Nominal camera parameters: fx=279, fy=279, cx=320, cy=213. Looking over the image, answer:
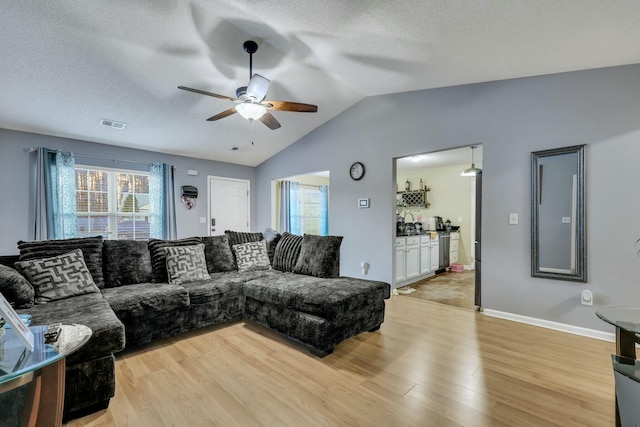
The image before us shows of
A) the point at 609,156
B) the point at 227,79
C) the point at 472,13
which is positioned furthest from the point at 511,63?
the point at 227,79

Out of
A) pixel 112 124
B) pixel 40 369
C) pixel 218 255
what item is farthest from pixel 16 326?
pixel 112 124

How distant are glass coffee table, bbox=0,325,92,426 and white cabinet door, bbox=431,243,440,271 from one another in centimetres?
518

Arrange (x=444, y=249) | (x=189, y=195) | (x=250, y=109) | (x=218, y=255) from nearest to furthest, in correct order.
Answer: (x=250, y=109) → (x=218, y=255) → (x=189, y=195) → (x=444, y=249)

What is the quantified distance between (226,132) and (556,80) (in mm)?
4453

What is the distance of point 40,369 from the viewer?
4.29 ft

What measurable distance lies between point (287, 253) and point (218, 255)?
88 cm

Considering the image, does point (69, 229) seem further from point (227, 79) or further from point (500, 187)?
point (500, 187)

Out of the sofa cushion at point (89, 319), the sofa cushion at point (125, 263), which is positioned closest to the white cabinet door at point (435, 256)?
the sofa cushion at point (125, 263)

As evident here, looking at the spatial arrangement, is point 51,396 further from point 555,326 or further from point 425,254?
point 425,254

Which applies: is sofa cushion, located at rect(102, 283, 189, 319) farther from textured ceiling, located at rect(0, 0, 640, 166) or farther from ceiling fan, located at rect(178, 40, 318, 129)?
textured ceiling, located at rect(0, 0, 640, 166)

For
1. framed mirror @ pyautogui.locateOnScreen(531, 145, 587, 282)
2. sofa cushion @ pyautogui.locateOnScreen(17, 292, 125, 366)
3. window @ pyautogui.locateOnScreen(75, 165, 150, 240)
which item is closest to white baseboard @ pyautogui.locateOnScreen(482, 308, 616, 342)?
framed mirror @ pyautogui.locateOnScreen(531, 145, 587, 282)

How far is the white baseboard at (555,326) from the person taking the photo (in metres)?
2.59

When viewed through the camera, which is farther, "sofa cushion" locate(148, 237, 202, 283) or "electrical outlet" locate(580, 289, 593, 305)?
"sofa cushion" locate(148, 237, 202, 283)

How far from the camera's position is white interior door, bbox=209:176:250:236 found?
5.92 meters
